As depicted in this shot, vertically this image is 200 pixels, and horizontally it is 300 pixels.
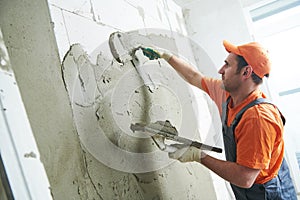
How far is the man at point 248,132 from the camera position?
1.30 m

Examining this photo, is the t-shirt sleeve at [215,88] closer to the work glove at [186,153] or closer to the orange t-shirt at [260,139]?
the orange t-shirt at [260,139]

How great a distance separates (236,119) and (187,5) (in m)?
1.79

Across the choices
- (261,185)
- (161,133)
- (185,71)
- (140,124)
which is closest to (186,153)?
(161,133)

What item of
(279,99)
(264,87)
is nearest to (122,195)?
(264,87)

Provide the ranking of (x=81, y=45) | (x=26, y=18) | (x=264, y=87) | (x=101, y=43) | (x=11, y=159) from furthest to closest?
(x=264, y=87) < (x=101, y=43) < (x=81, y=45) < (x=26, y=18) < (x=11, y=159)

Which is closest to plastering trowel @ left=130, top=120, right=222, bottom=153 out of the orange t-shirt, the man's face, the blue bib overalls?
the orange t-shirt

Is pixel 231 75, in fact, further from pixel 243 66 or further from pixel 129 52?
pixel 129 52

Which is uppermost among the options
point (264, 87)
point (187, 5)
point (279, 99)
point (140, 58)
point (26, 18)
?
point (187, 5)

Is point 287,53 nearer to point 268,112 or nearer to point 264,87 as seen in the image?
point 264,87

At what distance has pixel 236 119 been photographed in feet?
4.90

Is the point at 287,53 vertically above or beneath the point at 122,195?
above

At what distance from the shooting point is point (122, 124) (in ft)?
4.13

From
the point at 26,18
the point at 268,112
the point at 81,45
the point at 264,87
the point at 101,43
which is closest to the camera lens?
the point at 26,18

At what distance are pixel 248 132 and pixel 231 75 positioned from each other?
425 mm
